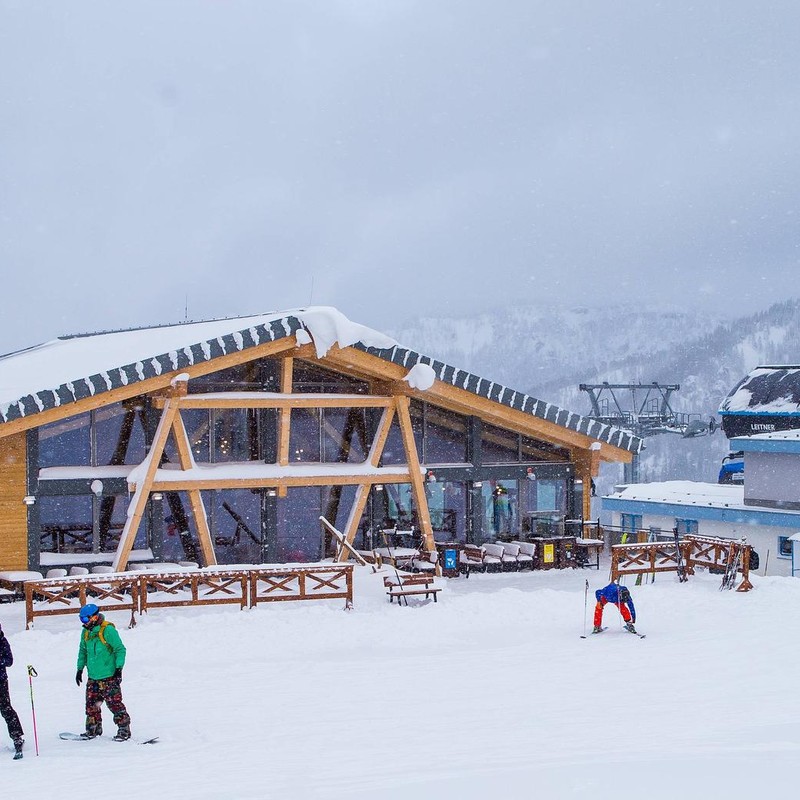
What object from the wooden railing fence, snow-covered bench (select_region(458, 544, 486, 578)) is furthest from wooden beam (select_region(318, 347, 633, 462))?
the wooden railing fence

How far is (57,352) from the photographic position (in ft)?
96.5

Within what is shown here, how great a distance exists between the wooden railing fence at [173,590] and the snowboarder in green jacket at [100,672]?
18.0 ft

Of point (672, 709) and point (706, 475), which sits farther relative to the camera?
point (706, 475)

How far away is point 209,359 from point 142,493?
9.63 ft

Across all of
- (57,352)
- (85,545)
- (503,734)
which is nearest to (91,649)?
(503,734)

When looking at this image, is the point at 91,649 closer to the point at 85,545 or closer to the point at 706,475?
the point at 85,545

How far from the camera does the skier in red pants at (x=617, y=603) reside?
54.2ft

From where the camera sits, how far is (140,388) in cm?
2019

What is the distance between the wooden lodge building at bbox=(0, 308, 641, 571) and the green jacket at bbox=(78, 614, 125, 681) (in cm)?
849

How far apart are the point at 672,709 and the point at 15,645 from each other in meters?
9.60

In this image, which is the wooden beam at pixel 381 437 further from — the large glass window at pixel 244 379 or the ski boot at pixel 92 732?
the ski boot at pixel 92 732

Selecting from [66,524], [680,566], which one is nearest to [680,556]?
[680,566]

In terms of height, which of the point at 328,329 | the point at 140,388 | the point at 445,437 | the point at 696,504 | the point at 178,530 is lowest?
the point at 178,530

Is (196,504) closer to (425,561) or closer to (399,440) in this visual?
(425,561)
